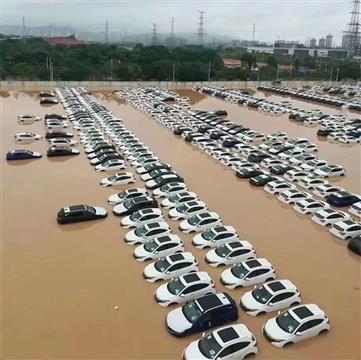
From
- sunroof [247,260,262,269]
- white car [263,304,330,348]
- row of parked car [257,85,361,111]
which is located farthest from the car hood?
row of parked car [257,85,361,111]

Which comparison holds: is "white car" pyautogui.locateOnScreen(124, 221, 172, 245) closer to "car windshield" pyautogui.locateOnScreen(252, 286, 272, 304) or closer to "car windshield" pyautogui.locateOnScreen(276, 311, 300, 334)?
"car windshield" pyautogui.locateOnScreen(252, 286, 272, 304)

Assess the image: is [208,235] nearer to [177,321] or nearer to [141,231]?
[141,231]

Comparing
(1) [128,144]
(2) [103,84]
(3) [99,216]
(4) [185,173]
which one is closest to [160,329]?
(3) [99,216]

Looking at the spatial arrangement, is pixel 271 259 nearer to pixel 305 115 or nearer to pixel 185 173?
pixel 185 173

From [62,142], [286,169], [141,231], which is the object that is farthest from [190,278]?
[62,142]

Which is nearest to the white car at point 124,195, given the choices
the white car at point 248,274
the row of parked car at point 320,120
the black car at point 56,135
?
the white car at point 248,274

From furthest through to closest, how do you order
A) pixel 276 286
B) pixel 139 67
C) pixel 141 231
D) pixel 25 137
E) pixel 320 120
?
pixel 139 67
pixel 320 120
pixel 25 137
pixel 141 231
pixel 276 286
